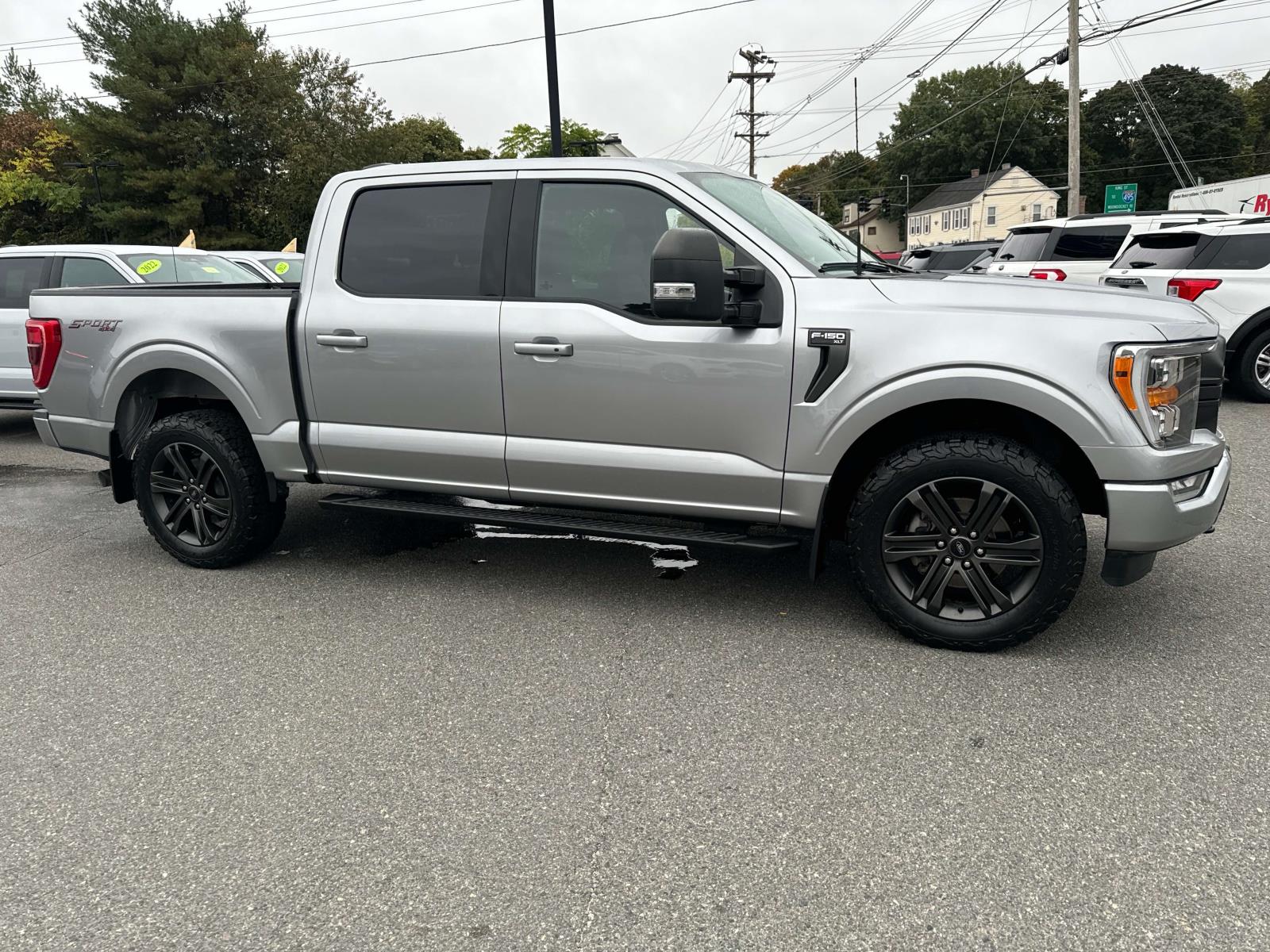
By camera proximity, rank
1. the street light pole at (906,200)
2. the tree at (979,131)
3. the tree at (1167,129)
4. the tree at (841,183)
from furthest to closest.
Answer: the tree at (841,183) < the street light pole at (906,200) < the tree at (979,131) < the tree at (1167,129)

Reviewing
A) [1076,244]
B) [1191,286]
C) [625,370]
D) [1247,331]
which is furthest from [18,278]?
[1076,244]

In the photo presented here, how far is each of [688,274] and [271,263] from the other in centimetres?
1038

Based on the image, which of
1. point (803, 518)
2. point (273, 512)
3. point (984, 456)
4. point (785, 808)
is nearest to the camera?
point (785, 808)

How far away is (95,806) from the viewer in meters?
2.86

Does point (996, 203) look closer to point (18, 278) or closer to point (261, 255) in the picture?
point (261, 255)

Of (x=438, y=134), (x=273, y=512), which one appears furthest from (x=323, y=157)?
(x=273, y=512)

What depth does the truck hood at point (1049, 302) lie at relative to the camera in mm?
3439

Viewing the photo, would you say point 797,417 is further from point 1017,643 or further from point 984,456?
point 1017,643

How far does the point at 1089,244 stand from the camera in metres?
12.3

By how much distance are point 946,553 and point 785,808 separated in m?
1.40

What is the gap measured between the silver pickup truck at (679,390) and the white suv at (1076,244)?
344 inches

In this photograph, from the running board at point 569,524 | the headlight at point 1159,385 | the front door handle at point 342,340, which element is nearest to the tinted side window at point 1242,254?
the headlight at point 1159,385

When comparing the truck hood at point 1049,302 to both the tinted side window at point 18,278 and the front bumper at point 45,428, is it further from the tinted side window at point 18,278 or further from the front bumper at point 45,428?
the tinted side window at point 18,278

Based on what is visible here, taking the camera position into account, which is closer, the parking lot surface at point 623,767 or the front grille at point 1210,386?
the parking lot surface at point 623,767
